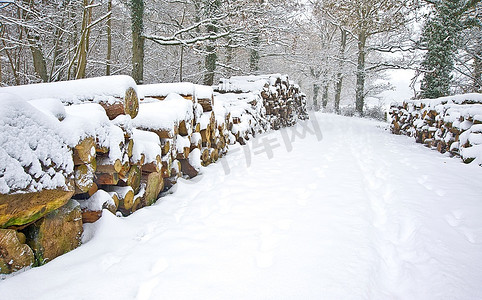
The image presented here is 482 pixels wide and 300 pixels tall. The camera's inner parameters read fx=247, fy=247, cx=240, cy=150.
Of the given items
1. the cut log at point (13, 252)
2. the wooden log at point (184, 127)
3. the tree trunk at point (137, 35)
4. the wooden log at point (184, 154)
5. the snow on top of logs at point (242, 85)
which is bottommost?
the cut log at point (13, 252)

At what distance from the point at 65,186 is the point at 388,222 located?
2668 millimetres

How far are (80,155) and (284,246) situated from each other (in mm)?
1674

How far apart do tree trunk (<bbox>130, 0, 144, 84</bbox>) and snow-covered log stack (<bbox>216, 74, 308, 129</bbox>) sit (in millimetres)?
2394

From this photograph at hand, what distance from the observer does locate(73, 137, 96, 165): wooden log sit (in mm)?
1804

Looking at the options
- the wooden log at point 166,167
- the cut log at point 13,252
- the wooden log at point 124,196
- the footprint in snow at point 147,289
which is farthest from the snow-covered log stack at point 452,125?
the cut log at point 13,252

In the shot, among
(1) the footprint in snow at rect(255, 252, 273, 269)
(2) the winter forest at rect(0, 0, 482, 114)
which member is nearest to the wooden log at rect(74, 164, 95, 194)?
(1) the footprint in snow at rect(255, 252, 273, 269)

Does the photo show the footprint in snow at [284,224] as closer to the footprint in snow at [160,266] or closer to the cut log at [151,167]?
the footprint in snow at [160,266]

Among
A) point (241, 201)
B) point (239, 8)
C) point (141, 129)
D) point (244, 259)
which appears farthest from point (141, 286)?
point (239, 8)

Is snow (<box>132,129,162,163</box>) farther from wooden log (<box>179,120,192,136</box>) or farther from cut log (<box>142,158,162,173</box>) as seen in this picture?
wooden log (<box>179,120,192,136</box>)

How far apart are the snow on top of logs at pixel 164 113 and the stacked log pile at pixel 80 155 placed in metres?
0.01

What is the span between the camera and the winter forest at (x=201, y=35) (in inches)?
265

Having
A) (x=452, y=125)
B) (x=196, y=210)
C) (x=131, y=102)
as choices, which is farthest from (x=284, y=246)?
(x=452, y=125)

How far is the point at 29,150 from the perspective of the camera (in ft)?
4.82

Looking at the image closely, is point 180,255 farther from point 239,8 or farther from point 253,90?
point 239,8
